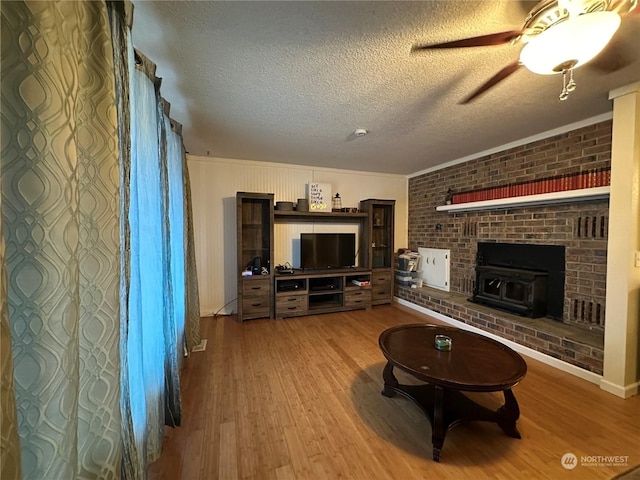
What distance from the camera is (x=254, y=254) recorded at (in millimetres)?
3840

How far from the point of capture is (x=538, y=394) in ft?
6.51

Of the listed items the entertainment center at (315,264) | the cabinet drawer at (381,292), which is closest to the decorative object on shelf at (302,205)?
the entertainment center at (315,264)

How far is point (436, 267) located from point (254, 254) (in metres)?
2.98

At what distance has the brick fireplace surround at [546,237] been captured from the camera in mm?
2328

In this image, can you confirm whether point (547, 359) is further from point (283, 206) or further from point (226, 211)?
point (226, 211)

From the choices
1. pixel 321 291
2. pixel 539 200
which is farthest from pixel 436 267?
pixel 321 291

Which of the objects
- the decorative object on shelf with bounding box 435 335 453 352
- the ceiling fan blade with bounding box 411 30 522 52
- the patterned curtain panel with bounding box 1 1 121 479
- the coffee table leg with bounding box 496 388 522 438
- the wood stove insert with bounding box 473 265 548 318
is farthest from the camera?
the wood stove insert with bounding box 473 265 548 318

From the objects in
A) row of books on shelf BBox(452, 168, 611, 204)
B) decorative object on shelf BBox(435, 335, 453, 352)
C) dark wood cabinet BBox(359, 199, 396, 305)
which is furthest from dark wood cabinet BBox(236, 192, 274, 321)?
row of books on shelf BBox(452, 168, 611, 204)

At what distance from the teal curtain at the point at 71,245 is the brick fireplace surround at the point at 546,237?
3.31 m

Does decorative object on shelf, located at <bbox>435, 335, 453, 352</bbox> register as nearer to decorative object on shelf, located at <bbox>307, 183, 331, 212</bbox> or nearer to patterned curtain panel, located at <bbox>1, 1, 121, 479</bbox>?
patterned curtain panel, located at <bbox>1, 1, 121, 479</bbox>

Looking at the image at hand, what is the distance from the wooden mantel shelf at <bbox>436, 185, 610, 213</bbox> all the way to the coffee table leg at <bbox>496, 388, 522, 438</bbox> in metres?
1.95

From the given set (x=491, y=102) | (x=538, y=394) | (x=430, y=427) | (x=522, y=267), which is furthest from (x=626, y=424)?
(x=491, y=102)

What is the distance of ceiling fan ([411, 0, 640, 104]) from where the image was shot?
968 mm

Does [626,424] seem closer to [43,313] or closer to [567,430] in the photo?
[567,430]
